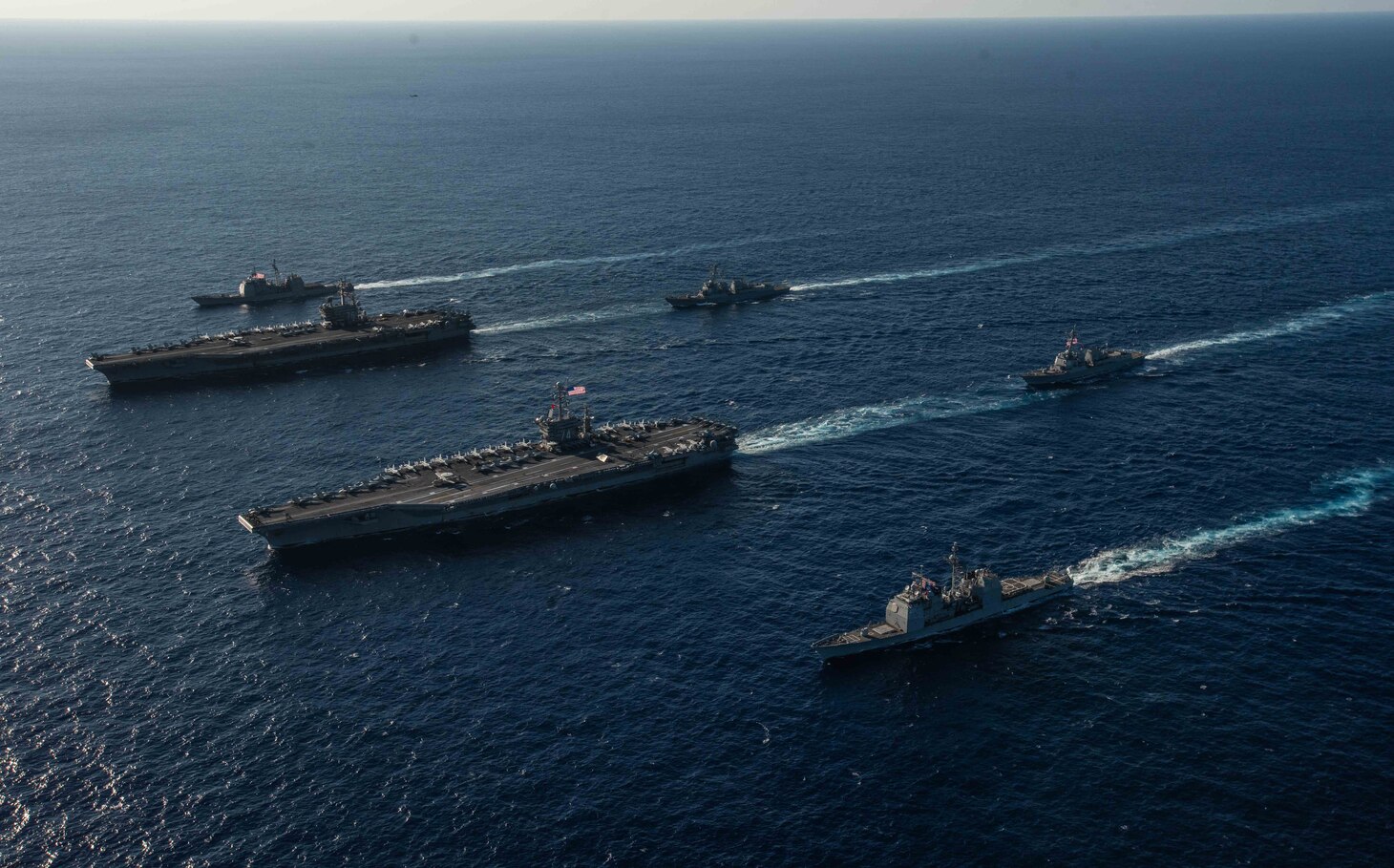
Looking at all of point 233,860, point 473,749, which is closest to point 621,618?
point 473,749

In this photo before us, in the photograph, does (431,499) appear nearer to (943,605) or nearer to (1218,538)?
(943,605)

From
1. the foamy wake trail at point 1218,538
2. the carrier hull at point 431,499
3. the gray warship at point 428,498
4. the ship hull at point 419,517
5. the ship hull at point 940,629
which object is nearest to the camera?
the ship hull at point 940,629

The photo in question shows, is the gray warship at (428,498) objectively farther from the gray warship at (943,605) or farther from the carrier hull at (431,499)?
the gray warship at (943,605)

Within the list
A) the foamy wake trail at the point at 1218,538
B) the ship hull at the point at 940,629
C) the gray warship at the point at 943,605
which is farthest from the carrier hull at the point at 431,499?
the foamy wake trail at the point at 1218,538

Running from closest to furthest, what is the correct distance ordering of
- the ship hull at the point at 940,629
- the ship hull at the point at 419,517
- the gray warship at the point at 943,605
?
the ship hull at the point at 940,629 < the gray warship at the point at 943,605 < the ship hull at the point at 419,517

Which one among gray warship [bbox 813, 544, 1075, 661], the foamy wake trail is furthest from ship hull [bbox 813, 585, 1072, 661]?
the foamy wake trail

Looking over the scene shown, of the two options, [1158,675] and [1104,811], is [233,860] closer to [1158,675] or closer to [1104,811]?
[1104,811]
